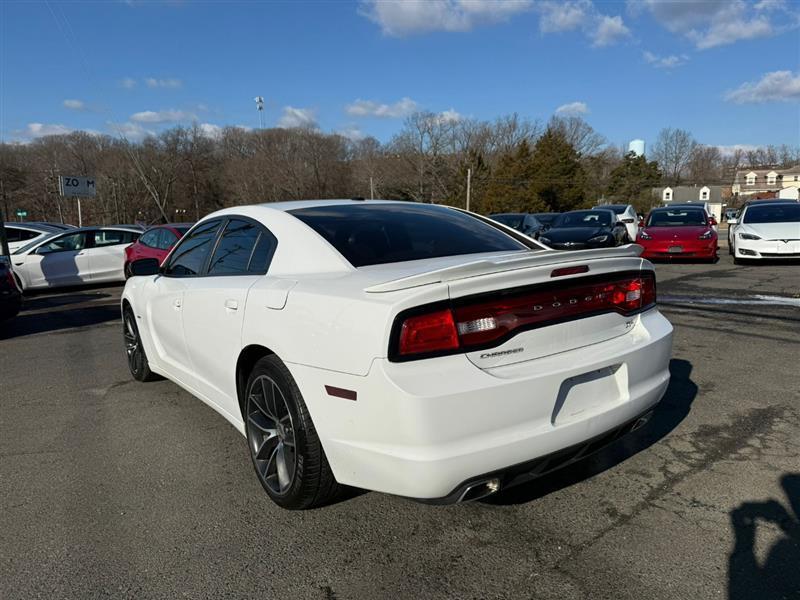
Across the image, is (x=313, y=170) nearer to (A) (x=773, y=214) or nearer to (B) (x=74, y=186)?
(B) (x=74, y=186)

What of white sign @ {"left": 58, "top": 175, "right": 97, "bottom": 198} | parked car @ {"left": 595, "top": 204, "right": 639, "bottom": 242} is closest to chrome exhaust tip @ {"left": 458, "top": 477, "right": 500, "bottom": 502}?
parked car @ {"left": 595, "top": 204, "right": 639, "bottom": 242}

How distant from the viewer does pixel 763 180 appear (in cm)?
10700

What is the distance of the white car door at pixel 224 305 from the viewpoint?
3.02m

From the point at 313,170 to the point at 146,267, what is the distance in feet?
252

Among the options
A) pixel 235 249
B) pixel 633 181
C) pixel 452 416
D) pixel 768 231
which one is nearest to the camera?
pixel 452 416

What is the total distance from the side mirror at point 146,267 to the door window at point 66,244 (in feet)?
32.1

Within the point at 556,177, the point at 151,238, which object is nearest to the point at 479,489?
the point at 151,238

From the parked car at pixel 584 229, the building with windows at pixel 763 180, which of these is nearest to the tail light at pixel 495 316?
the parked car at pixel 584 229

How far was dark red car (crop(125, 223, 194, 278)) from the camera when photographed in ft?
39.1

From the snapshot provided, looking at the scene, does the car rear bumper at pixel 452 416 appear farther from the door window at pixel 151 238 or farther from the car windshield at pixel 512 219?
the car windshield at pixel 512 219

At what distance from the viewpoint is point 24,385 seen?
17.0 feet

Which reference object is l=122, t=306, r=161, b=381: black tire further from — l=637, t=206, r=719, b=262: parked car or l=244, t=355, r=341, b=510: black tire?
l=637, t=206, r=719, b=262: parked car

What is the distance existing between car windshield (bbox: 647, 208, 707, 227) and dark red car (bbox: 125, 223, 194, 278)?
11710 mm

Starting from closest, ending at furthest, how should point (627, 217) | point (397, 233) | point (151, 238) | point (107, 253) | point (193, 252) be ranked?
point (397, 233) < point (193, 252) < point (151, 238) < point (107, 253) < point (627, 217)
